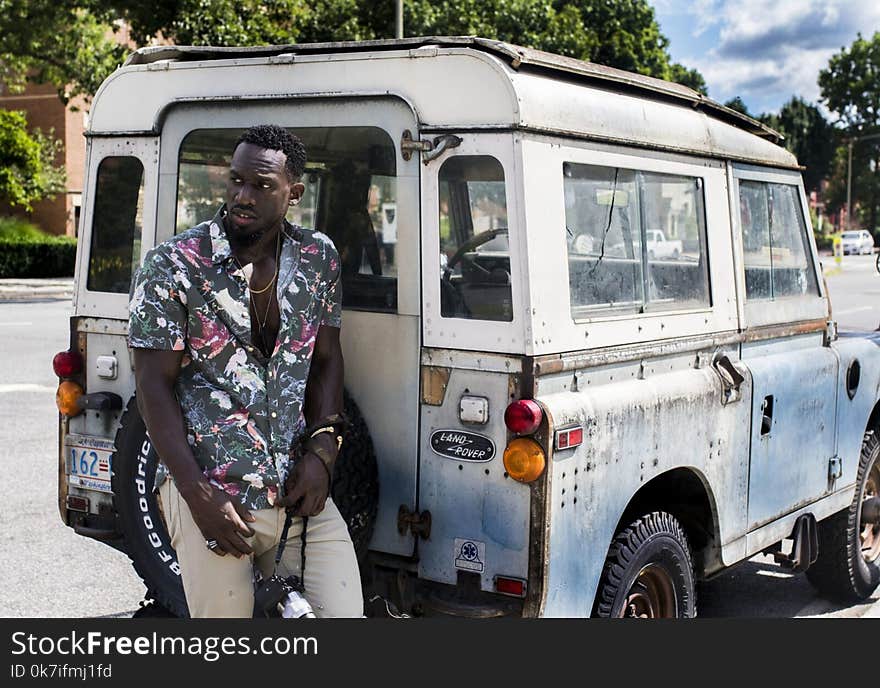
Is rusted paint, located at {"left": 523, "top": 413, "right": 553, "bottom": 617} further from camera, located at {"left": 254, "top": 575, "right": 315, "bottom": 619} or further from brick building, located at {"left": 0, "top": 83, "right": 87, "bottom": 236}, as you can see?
brick building, located at {"left": 0, "top": 83, "right": 87, "bottom": 236}

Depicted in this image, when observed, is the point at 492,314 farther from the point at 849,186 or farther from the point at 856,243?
the point at 849,186

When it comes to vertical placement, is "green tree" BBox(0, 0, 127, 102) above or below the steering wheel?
above

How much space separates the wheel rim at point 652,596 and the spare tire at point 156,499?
999mm

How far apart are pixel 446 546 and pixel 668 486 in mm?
1117

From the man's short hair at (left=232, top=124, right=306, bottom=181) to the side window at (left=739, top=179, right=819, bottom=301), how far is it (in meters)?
2.21

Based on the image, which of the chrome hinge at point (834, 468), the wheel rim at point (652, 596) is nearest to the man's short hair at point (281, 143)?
the wheel rim at point (652, 596)

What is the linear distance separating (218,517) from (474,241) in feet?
4.14

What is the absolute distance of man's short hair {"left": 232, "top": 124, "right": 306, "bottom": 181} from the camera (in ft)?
10.1

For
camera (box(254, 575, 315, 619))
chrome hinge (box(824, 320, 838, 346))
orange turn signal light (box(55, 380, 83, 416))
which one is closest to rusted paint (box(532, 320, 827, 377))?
chrome hinge (box(824, 320, 838, 346))

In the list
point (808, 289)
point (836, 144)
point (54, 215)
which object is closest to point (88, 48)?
point (54, 215)

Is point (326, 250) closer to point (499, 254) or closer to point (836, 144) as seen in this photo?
point (499, 254)

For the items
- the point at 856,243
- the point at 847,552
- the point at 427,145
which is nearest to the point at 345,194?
the point at 427,145

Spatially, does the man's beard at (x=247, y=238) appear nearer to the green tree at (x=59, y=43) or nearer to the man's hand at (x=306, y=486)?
the man's hand at (x=306, y=486)

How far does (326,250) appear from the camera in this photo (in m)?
3.21
